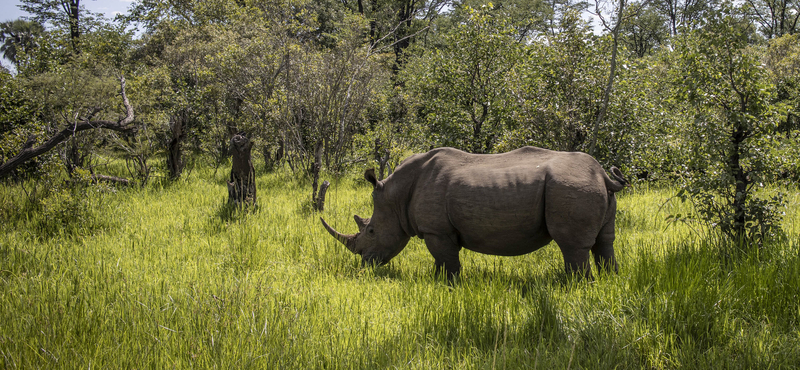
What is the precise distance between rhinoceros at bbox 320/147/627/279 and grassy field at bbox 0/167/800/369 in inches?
14.1

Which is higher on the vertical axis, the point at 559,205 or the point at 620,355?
the point at 559,205

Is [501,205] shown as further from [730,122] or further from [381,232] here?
[730,122]

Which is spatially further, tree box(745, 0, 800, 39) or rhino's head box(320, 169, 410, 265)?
tree box(745, 0, 800, 39)

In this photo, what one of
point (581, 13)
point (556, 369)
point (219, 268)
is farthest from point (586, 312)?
point (581, 13)

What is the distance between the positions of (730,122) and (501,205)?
2.66 meters

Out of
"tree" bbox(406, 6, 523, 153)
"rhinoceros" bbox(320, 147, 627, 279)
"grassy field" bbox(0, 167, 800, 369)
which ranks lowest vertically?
"grassy field" bbox(0, 167, 800, 369)

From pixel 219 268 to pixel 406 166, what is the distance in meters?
2.30

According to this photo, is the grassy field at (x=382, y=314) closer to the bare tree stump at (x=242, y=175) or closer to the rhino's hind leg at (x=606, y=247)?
the rhino's hind leg at (x=606, y=247)

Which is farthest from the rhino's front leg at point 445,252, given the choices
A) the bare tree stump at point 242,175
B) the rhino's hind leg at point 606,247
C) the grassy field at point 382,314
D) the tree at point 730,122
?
the bare tree stump at point 242,175

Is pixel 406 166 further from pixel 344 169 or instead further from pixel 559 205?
pixel 344 169

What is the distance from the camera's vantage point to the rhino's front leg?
445 centimetres

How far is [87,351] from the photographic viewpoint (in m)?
2.75

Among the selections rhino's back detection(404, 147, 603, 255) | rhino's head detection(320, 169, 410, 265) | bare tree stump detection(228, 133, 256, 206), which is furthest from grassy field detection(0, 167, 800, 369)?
bare tree stump detection(228, 133, 256, 206)

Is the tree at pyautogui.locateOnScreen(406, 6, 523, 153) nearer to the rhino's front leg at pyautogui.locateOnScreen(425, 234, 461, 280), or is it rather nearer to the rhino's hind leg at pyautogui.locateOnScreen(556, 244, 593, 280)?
the rhino's front leg at pyautogui.locateOnScreen(425, 234, 461, 280)
